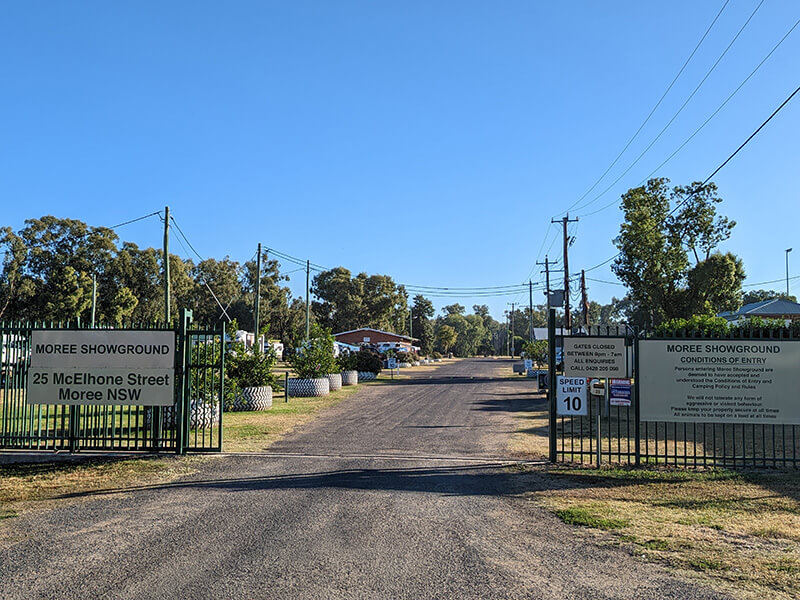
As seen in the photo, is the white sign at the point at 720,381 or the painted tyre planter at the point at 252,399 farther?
the painted tyre planter at the point at 252,399

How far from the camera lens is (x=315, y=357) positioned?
27734 mm

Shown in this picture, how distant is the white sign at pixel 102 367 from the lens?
11.3m

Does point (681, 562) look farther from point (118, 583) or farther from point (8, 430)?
point (8, 430)

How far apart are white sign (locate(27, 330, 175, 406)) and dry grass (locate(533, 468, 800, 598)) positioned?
6.55 m

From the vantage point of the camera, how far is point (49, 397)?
37.0 ft

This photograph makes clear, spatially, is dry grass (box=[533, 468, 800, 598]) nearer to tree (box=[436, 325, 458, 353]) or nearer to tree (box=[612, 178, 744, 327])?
tree (box=[612, 178, 744, 327])

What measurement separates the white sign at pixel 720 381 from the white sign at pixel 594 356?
0.36m

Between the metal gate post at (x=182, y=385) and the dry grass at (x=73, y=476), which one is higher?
the metal gate post at (x=182, y=385)

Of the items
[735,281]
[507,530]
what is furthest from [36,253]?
[507,530]

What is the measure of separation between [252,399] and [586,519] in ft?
46.3

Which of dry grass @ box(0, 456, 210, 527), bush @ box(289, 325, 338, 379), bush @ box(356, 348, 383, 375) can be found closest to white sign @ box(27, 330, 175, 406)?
dry grass @ box(0, 456, 210, 527)

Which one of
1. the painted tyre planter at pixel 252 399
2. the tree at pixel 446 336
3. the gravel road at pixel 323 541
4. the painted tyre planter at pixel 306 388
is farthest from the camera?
the tree at pixel 446 336

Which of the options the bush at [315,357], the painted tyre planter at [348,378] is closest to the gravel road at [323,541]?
the bush at [315,357]

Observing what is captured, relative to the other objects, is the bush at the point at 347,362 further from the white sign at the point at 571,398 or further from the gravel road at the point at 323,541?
the white sign at the point at 571,398
